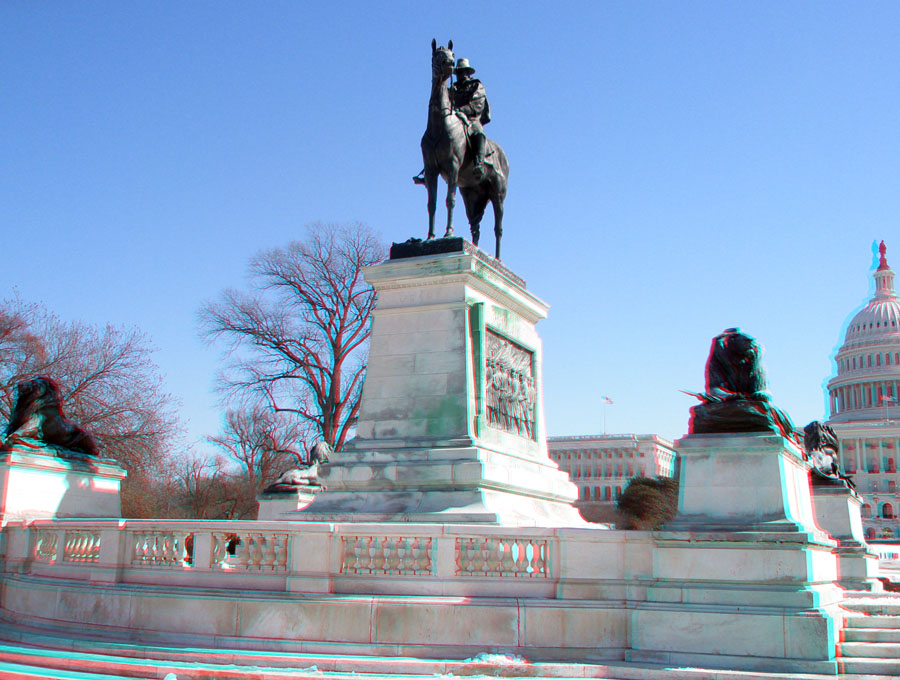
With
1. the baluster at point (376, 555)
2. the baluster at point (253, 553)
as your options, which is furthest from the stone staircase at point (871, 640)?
the baluster at point (253, 553)

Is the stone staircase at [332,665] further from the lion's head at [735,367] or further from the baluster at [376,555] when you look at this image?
the lion's head at [735,367]

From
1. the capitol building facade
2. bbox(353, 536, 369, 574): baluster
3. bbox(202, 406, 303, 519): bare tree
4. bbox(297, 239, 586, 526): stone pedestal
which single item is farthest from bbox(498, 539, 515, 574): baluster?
the capitol building facade

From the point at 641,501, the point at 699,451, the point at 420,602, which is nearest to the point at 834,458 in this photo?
the point at 699,451

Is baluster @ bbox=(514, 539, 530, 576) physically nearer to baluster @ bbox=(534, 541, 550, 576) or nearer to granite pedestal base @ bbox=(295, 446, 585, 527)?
baluster @ bbox=(534, 541, 550, 576)

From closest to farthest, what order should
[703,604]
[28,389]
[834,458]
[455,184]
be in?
[703,604] → [455,184] → [28,389] → [834,458]

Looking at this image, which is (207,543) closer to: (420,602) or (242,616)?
(242,616)

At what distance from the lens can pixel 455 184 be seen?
583 inches

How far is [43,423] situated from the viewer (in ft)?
51.7

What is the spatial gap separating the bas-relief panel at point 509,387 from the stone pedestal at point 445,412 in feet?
0.06

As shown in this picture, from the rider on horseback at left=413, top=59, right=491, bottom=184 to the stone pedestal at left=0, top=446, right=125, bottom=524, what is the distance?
7837 millimetres

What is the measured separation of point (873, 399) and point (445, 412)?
162991mm

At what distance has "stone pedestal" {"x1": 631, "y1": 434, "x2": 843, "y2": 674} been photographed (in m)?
8.27

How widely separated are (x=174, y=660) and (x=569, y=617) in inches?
156

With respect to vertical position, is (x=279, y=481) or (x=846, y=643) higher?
(x=279, y=481)
